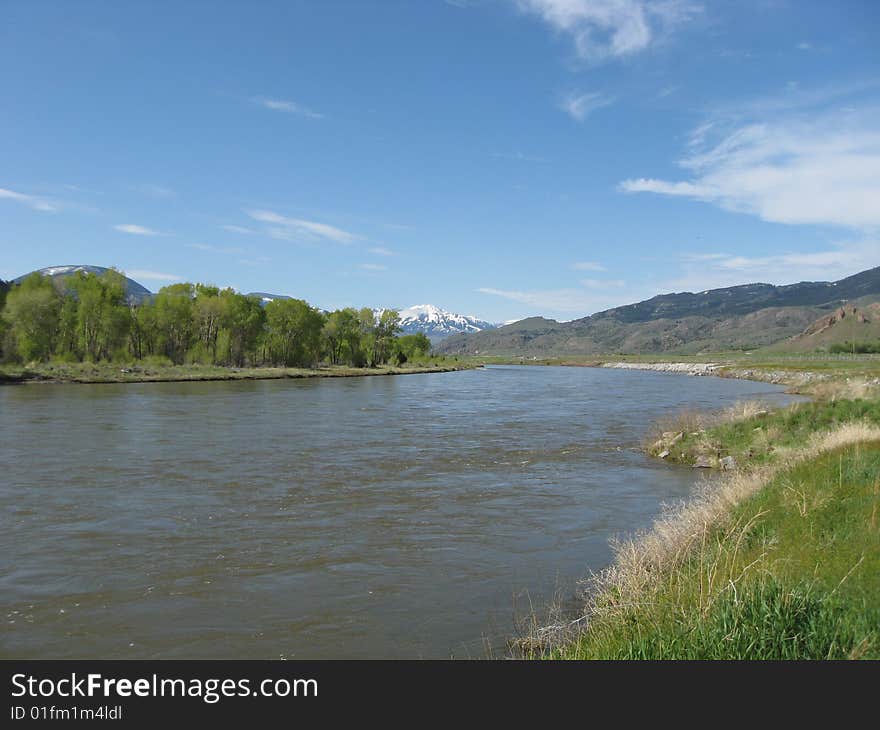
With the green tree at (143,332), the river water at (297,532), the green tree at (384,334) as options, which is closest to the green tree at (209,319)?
the green tree at (143,332)

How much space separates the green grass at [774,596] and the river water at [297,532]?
2.39 meters

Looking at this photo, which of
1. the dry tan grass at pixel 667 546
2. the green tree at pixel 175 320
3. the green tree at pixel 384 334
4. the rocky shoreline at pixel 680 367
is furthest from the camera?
the green tree at pixel 384 334

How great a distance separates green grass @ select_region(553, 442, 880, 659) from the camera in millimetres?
6113

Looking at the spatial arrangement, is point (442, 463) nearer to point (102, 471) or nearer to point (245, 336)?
point (102, 471)

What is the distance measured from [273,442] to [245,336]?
264 ft

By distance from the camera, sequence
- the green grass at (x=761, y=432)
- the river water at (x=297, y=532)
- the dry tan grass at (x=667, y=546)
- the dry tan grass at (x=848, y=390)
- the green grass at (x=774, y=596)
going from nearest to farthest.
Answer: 1. the green grass at (x=774, y=596)
2. the dry tan grass at (x=667, y=546)
3. the river water at (x=297, y=532)
4. the green grass at (x=761, y=432)
5. the dry tan grass at (x=848, y=390)

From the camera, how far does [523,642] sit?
8.65 meters

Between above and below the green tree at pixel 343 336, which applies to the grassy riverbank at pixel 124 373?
below

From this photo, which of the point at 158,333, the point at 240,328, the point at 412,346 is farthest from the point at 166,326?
the point at 412,346

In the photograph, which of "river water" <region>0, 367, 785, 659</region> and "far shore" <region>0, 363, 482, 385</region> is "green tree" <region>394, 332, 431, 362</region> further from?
"river water" <region>0, 367, 785, 659</region>

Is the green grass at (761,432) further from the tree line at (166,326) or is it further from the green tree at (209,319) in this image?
the green tree at (209,319)

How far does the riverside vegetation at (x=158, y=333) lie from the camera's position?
257ft

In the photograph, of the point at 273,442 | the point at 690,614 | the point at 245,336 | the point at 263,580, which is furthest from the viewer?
the point at 245,336
